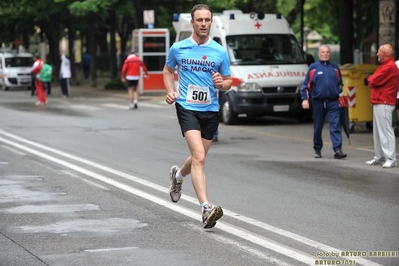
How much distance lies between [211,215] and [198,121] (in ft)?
→ 3.48

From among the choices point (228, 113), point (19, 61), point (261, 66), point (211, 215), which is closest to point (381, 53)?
point (211, 215)

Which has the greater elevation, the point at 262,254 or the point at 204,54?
the point at 204,54

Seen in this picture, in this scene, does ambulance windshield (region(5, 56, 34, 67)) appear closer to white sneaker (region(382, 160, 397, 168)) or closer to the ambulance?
the ambulance

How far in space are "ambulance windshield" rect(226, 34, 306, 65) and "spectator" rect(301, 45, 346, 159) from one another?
770 cm

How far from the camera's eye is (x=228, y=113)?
22.7 meters

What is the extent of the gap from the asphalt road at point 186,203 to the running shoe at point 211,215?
8 cm

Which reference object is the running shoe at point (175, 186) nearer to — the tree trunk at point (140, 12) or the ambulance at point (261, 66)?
the ambulance at point (261, 66)

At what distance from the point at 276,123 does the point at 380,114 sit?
954 cm

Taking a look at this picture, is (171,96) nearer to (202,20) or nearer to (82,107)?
(202,20)

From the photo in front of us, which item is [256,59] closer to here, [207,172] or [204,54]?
[207,172]

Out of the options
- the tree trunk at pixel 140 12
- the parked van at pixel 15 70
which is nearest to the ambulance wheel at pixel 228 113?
the tree trunk at pixel 140 12

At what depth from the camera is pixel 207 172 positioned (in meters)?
13.0

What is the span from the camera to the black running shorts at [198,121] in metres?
8.78

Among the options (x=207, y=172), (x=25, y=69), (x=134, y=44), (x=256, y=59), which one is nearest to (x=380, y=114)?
(x=207, y=172)
